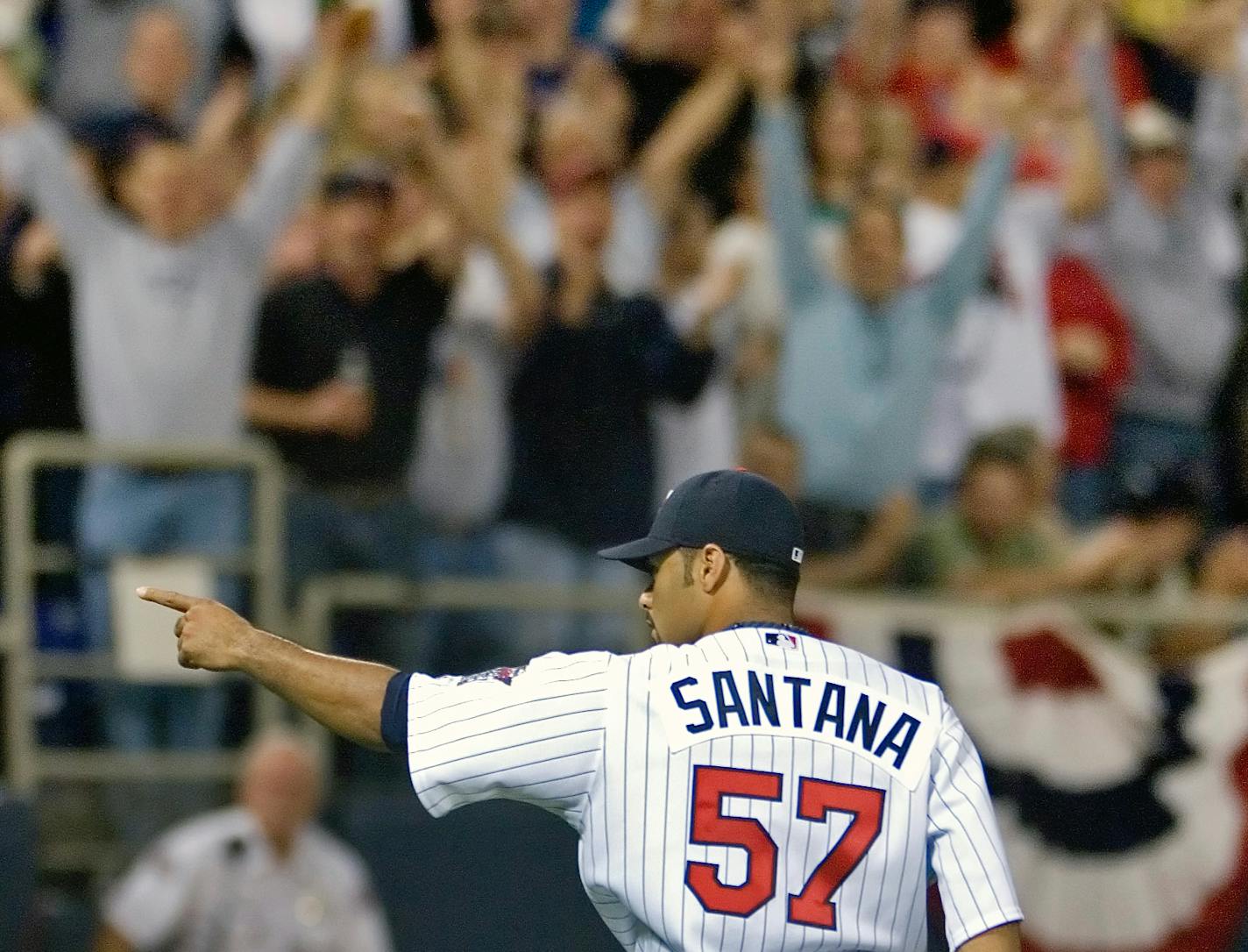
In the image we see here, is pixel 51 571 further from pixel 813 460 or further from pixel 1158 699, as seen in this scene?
pixel 1158 699

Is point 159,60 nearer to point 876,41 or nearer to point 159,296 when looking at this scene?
point 159,296

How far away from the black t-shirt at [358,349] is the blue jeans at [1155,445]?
10.2 ft

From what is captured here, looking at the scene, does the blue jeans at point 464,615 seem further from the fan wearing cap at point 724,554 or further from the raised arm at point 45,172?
the fan wearing cap at point 724,554

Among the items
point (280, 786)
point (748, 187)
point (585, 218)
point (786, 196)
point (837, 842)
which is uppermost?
point (748, 187)

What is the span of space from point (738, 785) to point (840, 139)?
18.6 ft

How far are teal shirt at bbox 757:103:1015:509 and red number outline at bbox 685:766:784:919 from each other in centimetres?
454

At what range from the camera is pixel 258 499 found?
25.6 ft

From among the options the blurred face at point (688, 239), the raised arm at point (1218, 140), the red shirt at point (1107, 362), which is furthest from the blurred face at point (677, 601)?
the raised arm at point (1218, 140)

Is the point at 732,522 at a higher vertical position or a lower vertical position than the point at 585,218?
lower

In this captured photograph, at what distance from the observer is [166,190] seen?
771 cm

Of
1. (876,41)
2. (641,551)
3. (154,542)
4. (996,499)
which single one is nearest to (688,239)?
(876,41)

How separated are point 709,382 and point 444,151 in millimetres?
1326

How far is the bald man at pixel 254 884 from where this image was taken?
7625 mm

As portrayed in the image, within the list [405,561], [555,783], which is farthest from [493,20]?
[555,783]
